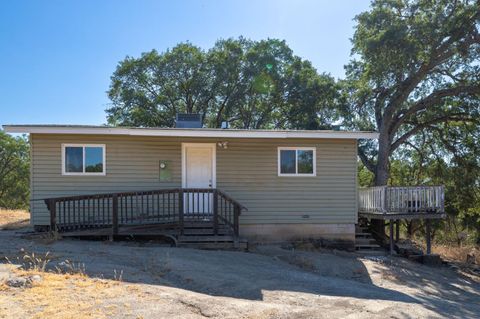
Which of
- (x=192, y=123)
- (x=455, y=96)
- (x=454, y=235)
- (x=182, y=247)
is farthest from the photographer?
(x=454, y=235)

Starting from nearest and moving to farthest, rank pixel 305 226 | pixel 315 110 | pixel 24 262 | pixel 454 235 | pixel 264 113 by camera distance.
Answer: pixel 24 262 < pixel 305 226 < pixel 315 110 < pixel 264 113 < pixel 454 235

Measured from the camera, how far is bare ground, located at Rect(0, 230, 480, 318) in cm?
585

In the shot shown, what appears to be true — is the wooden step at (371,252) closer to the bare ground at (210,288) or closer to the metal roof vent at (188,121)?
the bare ground at (210,288)

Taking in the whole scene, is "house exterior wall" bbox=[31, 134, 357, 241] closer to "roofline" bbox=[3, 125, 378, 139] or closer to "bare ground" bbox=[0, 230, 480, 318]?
"roofline" bbox=[3, 125, 378, 139]

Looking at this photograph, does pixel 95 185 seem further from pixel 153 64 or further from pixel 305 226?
pixel 153 64

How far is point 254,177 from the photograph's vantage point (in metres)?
13.4

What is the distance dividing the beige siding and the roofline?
41 centimetres

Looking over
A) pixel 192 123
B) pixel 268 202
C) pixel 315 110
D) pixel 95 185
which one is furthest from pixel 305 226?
pixel 315 110

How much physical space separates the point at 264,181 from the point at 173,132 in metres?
3.01

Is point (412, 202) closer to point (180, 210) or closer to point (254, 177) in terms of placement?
point (254, 177)

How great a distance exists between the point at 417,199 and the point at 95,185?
939cm

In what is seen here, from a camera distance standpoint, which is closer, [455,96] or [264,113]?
[455,96]

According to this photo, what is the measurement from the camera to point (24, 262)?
8.05 metres

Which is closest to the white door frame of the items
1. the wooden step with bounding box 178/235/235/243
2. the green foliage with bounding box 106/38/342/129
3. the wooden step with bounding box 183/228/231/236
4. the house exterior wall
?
the house exterior wall
